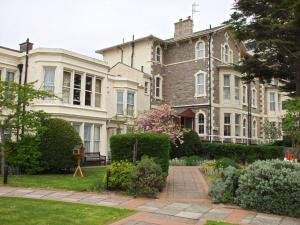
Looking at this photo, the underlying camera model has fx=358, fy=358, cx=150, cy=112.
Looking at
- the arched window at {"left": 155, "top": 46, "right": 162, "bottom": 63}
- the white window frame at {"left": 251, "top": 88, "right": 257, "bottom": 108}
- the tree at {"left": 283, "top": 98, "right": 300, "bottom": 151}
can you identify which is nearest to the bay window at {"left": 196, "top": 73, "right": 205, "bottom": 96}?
the arched window at {"left": 155, "top": 46, "right": 162, "bottom": 63}

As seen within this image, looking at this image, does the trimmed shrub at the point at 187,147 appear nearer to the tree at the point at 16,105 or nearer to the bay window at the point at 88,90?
the bay window at the point at 88,90

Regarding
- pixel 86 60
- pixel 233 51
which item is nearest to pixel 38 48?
pixel 86 60

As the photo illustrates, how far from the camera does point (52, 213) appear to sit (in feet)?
28.4

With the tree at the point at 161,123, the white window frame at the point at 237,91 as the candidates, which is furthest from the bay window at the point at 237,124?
the tree at the point at 161,123

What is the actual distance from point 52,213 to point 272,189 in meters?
5.93

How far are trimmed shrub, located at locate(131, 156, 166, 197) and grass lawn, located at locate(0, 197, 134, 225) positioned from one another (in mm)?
2179

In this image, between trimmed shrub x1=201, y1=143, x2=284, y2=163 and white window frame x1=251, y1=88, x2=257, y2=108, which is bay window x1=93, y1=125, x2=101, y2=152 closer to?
trimmed shrub x1=201, y1=143, x2=284, y2=163

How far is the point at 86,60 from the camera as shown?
23.5 m

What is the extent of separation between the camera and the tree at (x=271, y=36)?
1827cm

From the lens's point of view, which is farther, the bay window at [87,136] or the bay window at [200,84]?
the bay window at [200,84]

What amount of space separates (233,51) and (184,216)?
27.9m

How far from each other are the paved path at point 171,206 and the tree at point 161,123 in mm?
11469

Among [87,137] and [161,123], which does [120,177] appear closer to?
[87,137]

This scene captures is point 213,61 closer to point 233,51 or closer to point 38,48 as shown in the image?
point 233,51
